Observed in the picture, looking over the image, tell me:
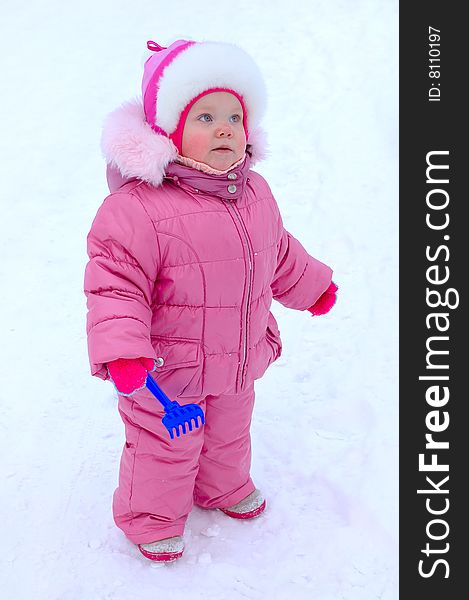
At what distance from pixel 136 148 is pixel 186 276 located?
1.00 feet

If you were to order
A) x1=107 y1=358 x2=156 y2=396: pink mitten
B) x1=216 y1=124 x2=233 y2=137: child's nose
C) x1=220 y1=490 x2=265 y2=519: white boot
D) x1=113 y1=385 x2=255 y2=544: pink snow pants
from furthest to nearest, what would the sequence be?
x1=220 y1=490 x2=265 y2=519: white boot < x1=113 y1=385 x2=255 y2=544: pink snow pants < x1=216 y1=124 x2=233 y2=137: child's nose < x1=107 y1=358 x2=156 y2=396: pink mitten

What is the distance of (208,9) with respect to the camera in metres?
5.24

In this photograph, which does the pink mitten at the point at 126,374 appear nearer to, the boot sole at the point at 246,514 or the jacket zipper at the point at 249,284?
the jacket zipper at the point at 249,284

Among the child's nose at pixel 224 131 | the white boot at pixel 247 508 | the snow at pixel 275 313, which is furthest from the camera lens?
the white boot at pixel 247 508

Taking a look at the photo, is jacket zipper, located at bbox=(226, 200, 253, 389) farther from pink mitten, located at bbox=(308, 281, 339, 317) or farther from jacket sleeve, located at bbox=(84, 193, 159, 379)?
pink mitten, located at bbox=(308, 281, 339, 317)

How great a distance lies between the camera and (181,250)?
5.74 feet

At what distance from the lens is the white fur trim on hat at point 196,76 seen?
1.72 meters

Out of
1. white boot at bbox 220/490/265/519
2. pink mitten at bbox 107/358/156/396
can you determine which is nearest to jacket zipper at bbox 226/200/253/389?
pink mitten at bbox 107/358/156/396

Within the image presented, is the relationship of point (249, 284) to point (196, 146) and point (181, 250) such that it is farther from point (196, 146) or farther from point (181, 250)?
point (196, 146)

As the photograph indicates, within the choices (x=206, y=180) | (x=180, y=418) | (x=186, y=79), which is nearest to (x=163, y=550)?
(x=180, y=418)

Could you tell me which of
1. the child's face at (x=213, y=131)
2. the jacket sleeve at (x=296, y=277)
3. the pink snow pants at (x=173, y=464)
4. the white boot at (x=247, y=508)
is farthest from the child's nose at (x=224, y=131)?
the white boot at (x=247, y=508)

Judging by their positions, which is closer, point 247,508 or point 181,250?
point 181,250

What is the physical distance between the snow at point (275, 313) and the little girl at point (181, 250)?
1.06 ft

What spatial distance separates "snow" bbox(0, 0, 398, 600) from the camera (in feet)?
6.91
